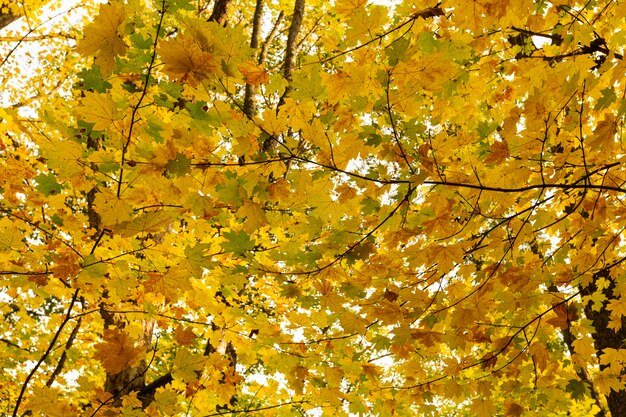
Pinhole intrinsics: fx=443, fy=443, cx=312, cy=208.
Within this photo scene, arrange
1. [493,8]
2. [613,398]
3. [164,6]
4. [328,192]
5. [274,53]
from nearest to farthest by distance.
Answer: [164,6]
[493,8]
[328,192]
[613,398]
[274,53]

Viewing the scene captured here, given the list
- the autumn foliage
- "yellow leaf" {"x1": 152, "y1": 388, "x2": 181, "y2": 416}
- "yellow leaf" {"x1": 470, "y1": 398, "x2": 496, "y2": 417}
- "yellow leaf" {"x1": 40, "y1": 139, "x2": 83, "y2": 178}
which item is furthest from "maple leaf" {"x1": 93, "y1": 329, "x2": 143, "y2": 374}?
"yellow leaf" {"x1": 470, "y1": 398, "x2": 496, "y2": 417}

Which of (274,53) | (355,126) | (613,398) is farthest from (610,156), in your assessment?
(274,53)

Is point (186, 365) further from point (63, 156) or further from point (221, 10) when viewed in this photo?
point (221, 10)

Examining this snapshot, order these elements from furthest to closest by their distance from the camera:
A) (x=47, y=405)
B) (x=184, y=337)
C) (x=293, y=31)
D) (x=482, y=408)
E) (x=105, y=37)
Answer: (x=293, y=31) < (x=482, y=408) < (x=184, y=337) < (x=47, y=405) < (x=105, y=37)

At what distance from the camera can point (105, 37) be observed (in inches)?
54.6

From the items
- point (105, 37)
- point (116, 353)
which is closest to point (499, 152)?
point (105, 37)

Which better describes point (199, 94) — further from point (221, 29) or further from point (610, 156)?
point (610, 156)

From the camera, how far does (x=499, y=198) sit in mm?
2213

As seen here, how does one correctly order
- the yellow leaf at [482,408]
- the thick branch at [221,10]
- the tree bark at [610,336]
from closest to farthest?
the yellow leaf at [482,408]
the thick branch at [221,10]
the tree bark at [610,336]

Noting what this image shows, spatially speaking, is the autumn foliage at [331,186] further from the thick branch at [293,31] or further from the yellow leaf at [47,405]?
the thick branch at [293,31]

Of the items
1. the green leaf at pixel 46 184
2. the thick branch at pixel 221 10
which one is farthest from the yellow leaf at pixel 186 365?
the thick branch at pixel 221 10

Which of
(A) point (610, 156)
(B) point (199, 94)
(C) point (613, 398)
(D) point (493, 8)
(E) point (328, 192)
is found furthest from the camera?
(C) point (613, 398)

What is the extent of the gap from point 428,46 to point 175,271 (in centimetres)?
154

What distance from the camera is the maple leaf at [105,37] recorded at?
134cm
